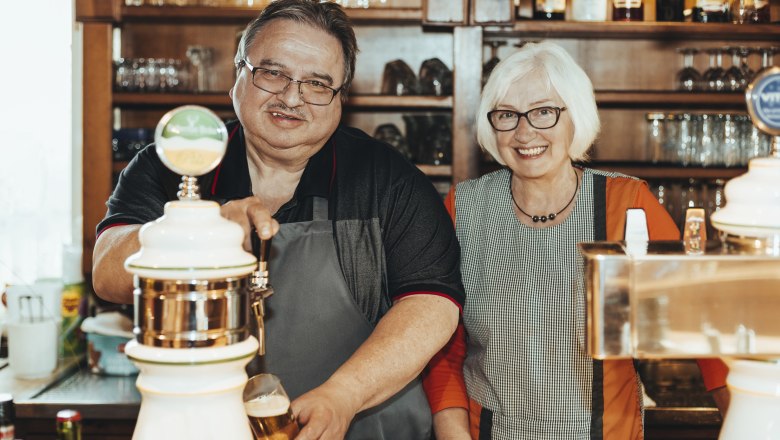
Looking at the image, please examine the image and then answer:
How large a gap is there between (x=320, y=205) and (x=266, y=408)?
34.0 inches

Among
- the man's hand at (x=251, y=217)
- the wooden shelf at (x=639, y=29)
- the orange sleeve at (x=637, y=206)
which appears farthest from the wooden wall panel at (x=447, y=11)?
the man's hand at (x=251, y=217)

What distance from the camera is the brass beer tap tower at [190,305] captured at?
64cm

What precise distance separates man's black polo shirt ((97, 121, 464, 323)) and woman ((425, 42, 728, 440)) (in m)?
0.28

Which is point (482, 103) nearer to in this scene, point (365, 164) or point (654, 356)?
point (365, 164)

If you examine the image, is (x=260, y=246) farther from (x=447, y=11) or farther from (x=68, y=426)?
(x=447, y=11)

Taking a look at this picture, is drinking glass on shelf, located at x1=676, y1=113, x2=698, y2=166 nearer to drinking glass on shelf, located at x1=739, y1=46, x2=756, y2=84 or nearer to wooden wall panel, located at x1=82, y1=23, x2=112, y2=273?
drinking glass on shelf, located at x1=739, y1=46, x2=756, y2=84

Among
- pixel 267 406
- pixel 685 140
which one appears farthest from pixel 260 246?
pixel 685 140

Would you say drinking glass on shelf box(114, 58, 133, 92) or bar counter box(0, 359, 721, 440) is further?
drinking glass on shelf box(114, 58, 133, 92)

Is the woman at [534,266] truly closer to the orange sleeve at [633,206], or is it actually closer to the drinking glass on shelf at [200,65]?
the orange sleeve at [633,206]

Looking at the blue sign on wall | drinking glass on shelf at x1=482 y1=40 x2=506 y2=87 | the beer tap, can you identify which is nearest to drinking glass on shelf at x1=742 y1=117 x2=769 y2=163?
drinking glass on shelf at x1=482 y1=40 x2=506 y2=87

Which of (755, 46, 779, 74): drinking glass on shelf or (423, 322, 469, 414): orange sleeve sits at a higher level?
(755, 46, 779, 74): drinking glass on shelf

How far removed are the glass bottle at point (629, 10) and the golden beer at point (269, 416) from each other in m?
2.55

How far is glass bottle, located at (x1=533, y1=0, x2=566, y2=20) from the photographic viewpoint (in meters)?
2.97

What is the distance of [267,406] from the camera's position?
764 millimetres
